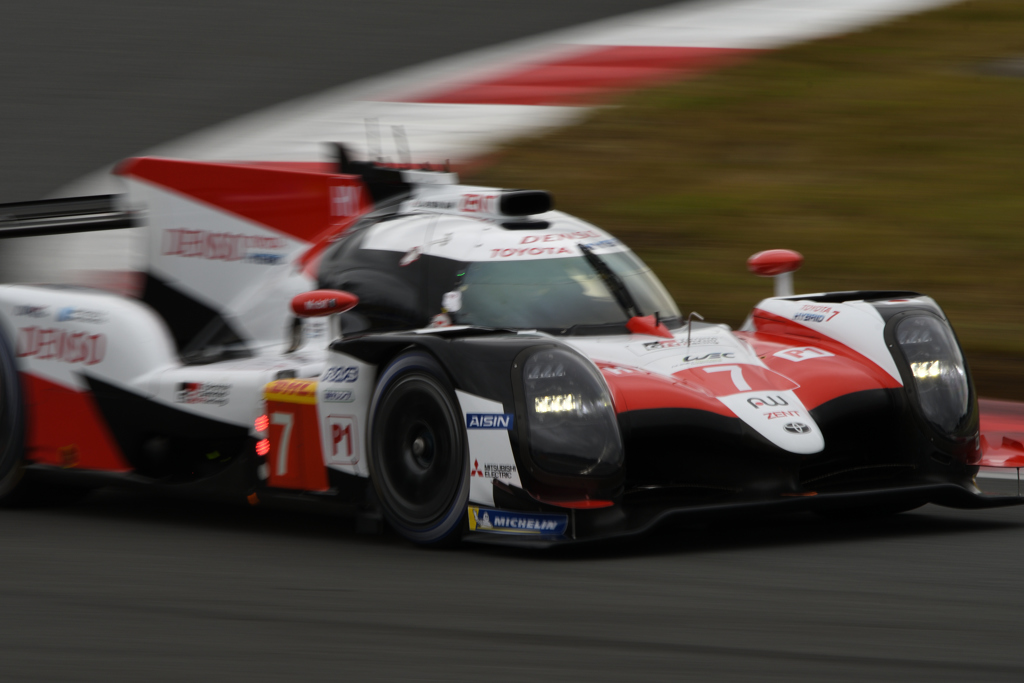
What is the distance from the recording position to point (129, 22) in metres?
17.5

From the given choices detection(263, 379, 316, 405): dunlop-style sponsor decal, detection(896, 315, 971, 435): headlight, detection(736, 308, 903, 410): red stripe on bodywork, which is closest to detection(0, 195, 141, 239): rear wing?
detection(263, 379, 316, 405): dunlop-style sponsor decal

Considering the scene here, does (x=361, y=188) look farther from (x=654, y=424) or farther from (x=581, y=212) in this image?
(x=581, y=212)

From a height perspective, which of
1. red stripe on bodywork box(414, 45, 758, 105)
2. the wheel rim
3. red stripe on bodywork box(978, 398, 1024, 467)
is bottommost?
red stripe on bodywork box(978, 398, 1024, 467)

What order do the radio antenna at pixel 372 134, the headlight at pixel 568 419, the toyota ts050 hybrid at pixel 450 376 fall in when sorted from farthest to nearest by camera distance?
1. the radio antenna at pixel 372 134
2. the toyota ts050 hybrid at pixel 450 376
3. the headlight at pixel 568 419

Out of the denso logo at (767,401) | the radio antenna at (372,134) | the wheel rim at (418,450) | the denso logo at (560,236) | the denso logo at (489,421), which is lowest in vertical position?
the wheel rim at (418,450)

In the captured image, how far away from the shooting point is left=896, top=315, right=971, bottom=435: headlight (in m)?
5.55

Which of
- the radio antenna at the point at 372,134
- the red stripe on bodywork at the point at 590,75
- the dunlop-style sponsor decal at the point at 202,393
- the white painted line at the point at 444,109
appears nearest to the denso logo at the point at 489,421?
the dunlop-style sponsor decal at the point at 202,393

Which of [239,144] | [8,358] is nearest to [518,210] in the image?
[8,358]

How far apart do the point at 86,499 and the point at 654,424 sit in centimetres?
343

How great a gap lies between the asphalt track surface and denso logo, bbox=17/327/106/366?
0.71m

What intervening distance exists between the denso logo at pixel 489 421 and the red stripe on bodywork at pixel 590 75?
9.18 meters

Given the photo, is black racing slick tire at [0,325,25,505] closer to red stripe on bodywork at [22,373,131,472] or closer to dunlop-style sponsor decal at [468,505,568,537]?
red stripe on bodywork at [22,373,131,472]

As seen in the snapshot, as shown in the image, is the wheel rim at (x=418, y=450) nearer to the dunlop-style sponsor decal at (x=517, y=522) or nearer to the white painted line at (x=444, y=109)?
the dunlop-style sponsor decal at (x=517, y=522)

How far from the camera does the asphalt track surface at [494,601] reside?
3578 millimetres
